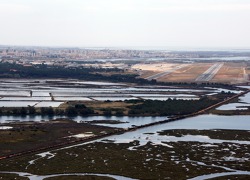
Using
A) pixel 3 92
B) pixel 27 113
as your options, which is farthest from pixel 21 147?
pixel 3 92

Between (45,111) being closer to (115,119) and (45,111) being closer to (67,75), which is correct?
(115,119)

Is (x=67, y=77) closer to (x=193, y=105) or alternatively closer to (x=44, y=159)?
(x=193, y=105)

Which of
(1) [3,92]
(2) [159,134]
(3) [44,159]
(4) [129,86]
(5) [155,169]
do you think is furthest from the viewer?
(4) [129,86]

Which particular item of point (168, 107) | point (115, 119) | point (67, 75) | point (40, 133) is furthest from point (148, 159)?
point (67, 75)

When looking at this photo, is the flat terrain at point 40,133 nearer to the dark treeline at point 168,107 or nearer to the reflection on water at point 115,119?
the reflection on water at point 115,119

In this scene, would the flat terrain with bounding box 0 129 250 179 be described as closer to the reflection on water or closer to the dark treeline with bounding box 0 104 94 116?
the reflection on water

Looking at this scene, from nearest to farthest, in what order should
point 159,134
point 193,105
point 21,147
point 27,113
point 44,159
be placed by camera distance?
point 44,159 < point 21,147 < point 159,134 < point 27,113 < point 193,105

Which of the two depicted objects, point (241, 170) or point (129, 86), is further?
point (129, 86)

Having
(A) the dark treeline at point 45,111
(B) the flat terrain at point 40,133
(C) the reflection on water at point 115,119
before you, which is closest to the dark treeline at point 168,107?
(C) the reflection on water at point 115,119
